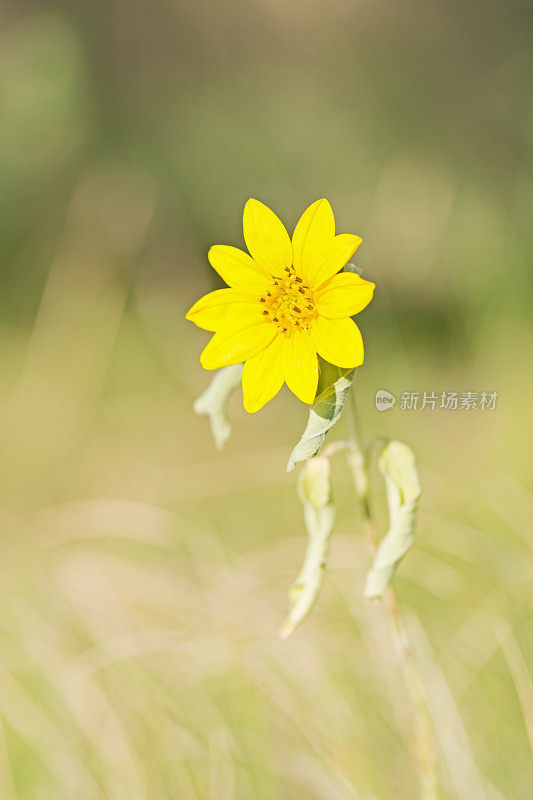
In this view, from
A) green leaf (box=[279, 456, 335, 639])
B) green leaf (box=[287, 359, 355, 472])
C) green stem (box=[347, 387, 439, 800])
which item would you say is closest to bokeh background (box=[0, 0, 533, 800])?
green stem (box=[347, 387, 439, 800])

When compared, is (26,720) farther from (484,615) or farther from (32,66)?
(32,66)

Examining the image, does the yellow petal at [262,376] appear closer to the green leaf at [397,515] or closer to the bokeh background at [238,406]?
the green leaf at [397,515]

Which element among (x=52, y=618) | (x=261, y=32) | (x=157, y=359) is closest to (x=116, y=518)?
(x=52, y=618)

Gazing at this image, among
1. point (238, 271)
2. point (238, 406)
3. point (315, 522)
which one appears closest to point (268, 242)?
point (238, 271)

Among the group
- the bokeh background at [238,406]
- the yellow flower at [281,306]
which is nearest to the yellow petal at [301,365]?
the yellow flower at [281,306]

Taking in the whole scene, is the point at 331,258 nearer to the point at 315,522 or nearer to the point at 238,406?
the point at 315,522

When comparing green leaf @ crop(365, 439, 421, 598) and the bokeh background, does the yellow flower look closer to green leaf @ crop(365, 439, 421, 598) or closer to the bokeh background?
green leaf @ crop(365, 439, 421, 598)
